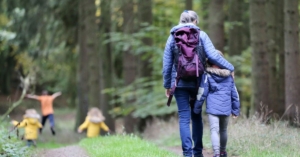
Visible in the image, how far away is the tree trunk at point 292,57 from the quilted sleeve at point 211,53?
18.5 feet

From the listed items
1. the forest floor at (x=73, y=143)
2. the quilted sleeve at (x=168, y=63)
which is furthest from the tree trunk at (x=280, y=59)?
the quilted sleeve at (x=168, y=63)

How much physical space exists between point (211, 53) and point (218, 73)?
0.35 metres

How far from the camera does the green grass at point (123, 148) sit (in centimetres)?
903

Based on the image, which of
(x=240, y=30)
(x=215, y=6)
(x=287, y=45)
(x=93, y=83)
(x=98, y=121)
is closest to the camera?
(x=287, y=45)

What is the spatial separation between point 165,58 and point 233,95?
1251 mm

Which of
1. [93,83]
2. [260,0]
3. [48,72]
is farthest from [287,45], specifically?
[48,72]

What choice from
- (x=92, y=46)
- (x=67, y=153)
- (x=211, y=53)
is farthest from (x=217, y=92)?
(x=92, y=46)

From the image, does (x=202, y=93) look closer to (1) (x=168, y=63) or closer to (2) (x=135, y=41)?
(1) (x=168, y=63)

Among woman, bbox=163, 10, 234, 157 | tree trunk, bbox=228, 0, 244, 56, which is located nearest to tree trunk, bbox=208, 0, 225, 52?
tree trunk, bbox=228, 0, 244, 56

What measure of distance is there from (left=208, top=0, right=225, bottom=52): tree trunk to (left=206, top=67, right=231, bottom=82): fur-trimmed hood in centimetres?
890

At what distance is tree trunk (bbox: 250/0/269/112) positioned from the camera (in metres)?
14.4

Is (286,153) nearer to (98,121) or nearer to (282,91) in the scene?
(98,121)

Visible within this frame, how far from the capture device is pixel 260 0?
47.4 feet

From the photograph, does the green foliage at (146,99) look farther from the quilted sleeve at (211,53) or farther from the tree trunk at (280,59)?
the quilted sleeve at (211,53)
